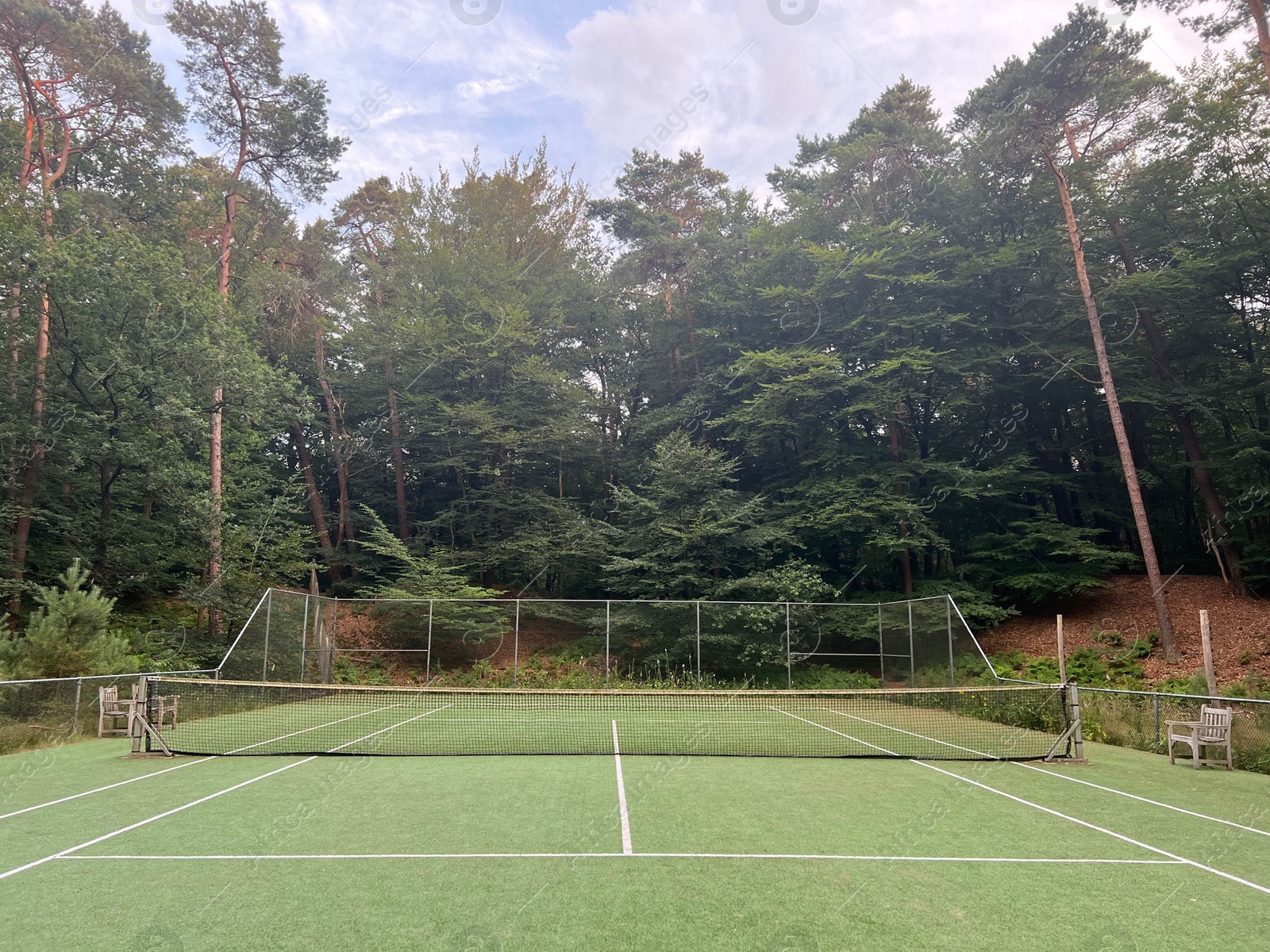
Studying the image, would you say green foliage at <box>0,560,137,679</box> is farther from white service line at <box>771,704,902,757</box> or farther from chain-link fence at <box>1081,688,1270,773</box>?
chain-link fence at <box>1081,688,1270,773</box>

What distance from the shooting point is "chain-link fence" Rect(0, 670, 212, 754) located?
31.8ft

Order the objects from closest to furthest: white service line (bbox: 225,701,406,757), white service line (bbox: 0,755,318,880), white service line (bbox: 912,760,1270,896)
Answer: white service line (bbox: 912,760,1270,896) → white service line (bbox: 0,755,318,880) → white service line (bbox: 225,701,406,757)

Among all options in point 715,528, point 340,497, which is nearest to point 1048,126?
point 715,528

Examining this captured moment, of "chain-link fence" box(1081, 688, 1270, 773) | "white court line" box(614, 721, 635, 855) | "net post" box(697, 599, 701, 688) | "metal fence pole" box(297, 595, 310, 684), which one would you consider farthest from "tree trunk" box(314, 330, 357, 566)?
"chain-link fence" box(1081, 688, 1270, 773)

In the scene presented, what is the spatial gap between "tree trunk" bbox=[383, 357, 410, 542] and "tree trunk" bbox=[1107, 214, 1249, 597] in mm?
25472

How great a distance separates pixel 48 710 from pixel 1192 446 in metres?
27.0

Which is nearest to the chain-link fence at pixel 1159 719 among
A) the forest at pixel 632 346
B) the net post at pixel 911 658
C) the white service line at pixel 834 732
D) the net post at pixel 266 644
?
the white service line at pixel 834 732

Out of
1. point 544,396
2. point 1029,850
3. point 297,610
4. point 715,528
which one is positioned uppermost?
point 544,396

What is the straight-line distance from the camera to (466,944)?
3.72m

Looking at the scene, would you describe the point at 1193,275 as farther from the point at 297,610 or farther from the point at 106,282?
the point at 106,282

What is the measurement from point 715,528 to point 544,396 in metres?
9.94

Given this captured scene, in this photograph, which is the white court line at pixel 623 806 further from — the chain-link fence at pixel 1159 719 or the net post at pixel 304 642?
the net post at pixel 304 642

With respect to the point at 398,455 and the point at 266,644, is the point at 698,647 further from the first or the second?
Result: the point at 398,455

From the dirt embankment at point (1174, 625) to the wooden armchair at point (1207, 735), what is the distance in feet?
24.8
